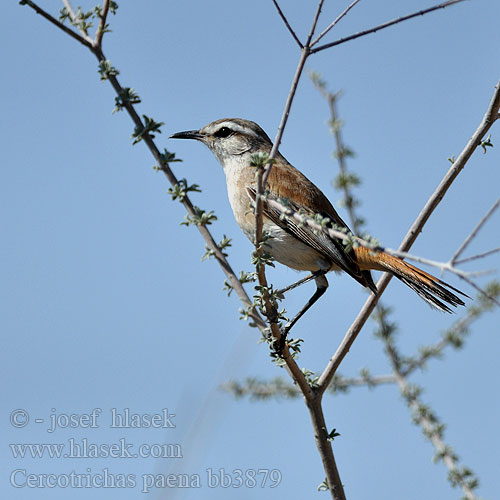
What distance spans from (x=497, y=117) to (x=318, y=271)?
2.43m

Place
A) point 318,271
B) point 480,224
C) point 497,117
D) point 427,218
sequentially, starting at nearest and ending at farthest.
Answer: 1. point 480,224
2. point 497,117
3. point 427,218
4. point 318,271

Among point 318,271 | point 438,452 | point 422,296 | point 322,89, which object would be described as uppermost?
point 322,89

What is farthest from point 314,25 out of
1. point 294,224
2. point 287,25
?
point 294,224

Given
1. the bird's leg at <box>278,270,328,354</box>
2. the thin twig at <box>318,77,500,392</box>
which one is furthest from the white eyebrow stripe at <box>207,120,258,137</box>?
the thin twig at <box>318,77,500,392</box>

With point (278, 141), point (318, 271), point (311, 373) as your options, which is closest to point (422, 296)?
point (318, 271)

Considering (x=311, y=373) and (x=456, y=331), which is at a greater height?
(x=456, y=331)

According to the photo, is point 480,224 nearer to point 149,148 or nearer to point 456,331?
point 149,148

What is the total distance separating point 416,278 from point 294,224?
1.09 metres

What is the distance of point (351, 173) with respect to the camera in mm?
5844

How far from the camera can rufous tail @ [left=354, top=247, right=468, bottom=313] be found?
5699 mm

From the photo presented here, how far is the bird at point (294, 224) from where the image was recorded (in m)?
5.79

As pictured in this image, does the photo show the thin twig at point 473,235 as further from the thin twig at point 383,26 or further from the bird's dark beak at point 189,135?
the bird's dark beak at point 189,135

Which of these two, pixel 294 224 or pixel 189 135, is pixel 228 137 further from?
pixel 294 224

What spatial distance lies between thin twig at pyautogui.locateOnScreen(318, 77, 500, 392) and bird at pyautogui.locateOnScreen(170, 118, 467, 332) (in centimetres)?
53
